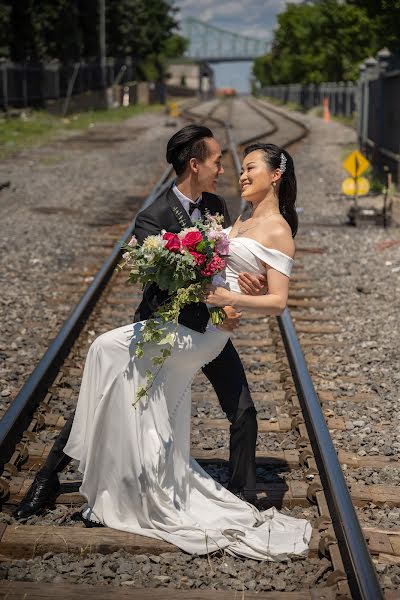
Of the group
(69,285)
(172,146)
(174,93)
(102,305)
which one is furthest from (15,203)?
(174,93)

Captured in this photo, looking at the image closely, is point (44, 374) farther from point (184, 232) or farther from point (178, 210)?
point (184, 232)

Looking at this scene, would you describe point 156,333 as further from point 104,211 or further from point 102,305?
point 104,211

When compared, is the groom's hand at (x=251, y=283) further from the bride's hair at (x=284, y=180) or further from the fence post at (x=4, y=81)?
the fence post at (x=4, y=81)

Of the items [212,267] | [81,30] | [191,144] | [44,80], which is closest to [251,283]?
[212,267]

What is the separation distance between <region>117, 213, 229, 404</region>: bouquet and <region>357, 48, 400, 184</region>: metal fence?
41.8ft

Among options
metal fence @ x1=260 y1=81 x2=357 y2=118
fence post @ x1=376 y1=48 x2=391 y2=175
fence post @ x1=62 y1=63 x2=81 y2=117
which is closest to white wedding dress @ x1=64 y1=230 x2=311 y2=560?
fence post @ x1=376 y1=48 x2=391 y2=175

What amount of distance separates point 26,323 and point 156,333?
4787mm

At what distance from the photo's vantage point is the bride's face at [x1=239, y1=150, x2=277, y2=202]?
454 cm

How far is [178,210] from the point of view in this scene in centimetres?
463

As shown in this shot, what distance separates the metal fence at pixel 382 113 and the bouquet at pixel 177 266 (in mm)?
12753

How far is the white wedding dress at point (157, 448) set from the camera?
4523 mm

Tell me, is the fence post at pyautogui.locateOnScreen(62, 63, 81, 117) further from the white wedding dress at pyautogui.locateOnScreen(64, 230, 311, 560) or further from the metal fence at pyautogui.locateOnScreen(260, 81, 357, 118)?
the white wedding dress at pyautogui.locateOnScreen(64, 230, 311, 560)

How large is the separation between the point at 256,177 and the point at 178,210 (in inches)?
15.5

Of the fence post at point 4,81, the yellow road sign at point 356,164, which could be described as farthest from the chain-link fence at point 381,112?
the fence post at point 4,81
